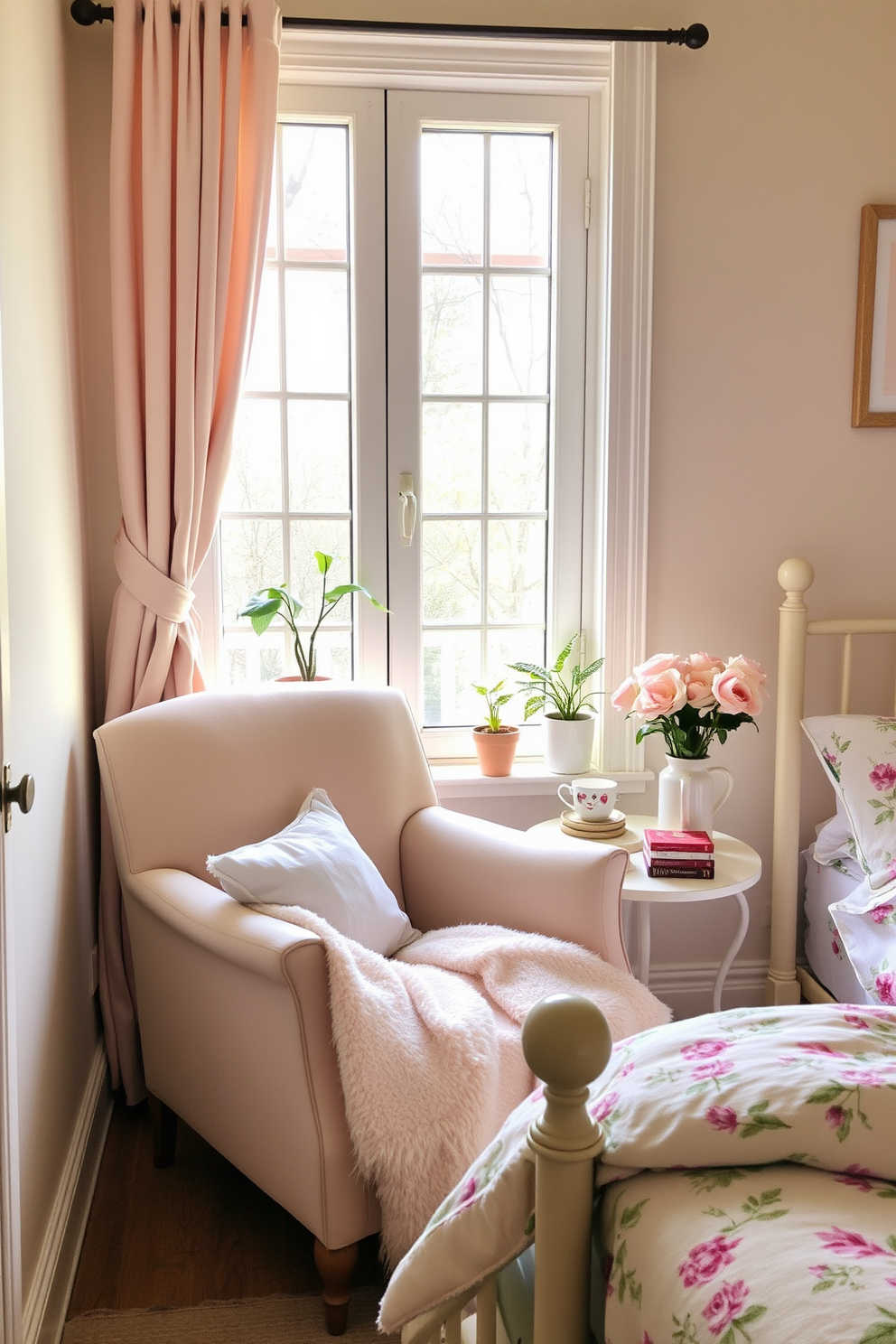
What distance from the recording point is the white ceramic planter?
2527mm

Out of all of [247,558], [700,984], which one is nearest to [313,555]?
[247,558]

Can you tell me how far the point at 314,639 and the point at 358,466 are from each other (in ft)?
1.39

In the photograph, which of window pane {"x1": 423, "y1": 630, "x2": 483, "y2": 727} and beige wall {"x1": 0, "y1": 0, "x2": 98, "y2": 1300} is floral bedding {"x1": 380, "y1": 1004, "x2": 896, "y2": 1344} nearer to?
beige wall {"x1": 0, "y1": 0, "x2": 98, "y2": 1300}

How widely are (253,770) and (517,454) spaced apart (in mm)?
1040

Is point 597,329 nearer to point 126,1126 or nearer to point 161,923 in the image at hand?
point 161,923

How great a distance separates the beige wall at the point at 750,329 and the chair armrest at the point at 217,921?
2.61 ft

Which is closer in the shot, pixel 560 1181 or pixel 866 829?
pixel 560 1181

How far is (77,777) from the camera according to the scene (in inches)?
84.9

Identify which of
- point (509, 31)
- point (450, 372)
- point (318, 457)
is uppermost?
point (509, 31)

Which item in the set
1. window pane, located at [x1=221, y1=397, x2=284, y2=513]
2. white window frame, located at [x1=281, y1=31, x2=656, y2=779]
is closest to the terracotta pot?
white window frame, located at [x1=281, y1=31, x2=656, y2=779]

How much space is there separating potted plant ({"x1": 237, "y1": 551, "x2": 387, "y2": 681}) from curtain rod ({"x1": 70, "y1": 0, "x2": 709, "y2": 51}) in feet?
3.66

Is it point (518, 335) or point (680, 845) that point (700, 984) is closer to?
point (680, 845)

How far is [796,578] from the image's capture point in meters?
2.47

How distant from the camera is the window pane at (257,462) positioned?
253 cm
